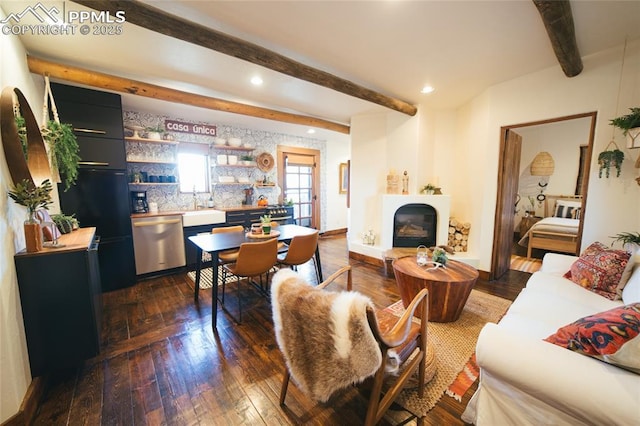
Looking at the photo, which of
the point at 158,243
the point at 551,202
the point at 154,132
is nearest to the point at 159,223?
the point at 158,243

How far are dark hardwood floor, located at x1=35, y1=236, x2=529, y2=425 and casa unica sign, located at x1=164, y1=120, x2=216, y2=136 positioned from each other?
9.16ft

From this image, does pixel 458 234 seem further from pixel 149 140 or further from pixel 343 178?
pixel 149 140

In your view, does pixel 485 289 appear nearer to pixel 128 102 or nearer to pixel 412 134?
pixel 412 134

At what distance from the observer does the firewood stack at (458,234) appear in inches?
147

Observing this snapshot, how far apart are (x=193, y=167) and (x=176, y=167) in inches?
11.9

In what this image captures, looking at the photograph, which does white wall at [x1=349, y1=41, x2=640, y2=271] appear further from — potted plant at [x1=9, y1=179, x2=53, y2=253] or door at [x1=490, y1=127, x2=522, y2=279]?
potted plant at [x1=9, y1=179, x2=53, y2=253]

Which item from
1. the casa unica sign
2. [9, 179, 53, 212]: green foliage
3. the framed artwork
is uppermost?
the casa unica sign

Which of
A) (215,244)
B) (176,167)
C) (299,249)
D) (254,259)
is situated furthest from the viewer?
(176,167)

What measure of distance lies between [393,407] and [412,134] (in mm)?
3558

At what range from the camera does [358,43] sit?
2209mm

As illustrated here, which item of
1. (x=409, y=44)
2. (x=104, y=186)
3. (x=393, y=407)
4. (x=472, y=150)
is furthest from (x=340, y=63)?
(x=104, y=186)

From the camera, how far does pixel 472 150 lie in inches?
142

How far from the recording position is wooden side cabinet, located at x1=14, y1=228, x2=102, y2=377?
5.07ft

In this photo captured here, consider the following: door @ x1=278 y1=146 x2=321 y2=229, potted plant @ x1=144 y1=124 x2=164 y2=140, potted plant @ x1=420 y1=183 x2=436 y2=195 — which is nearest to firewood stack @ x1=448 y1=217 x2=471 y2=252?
potted plant @ x1=420 y1=183 x2=436 y2=195
